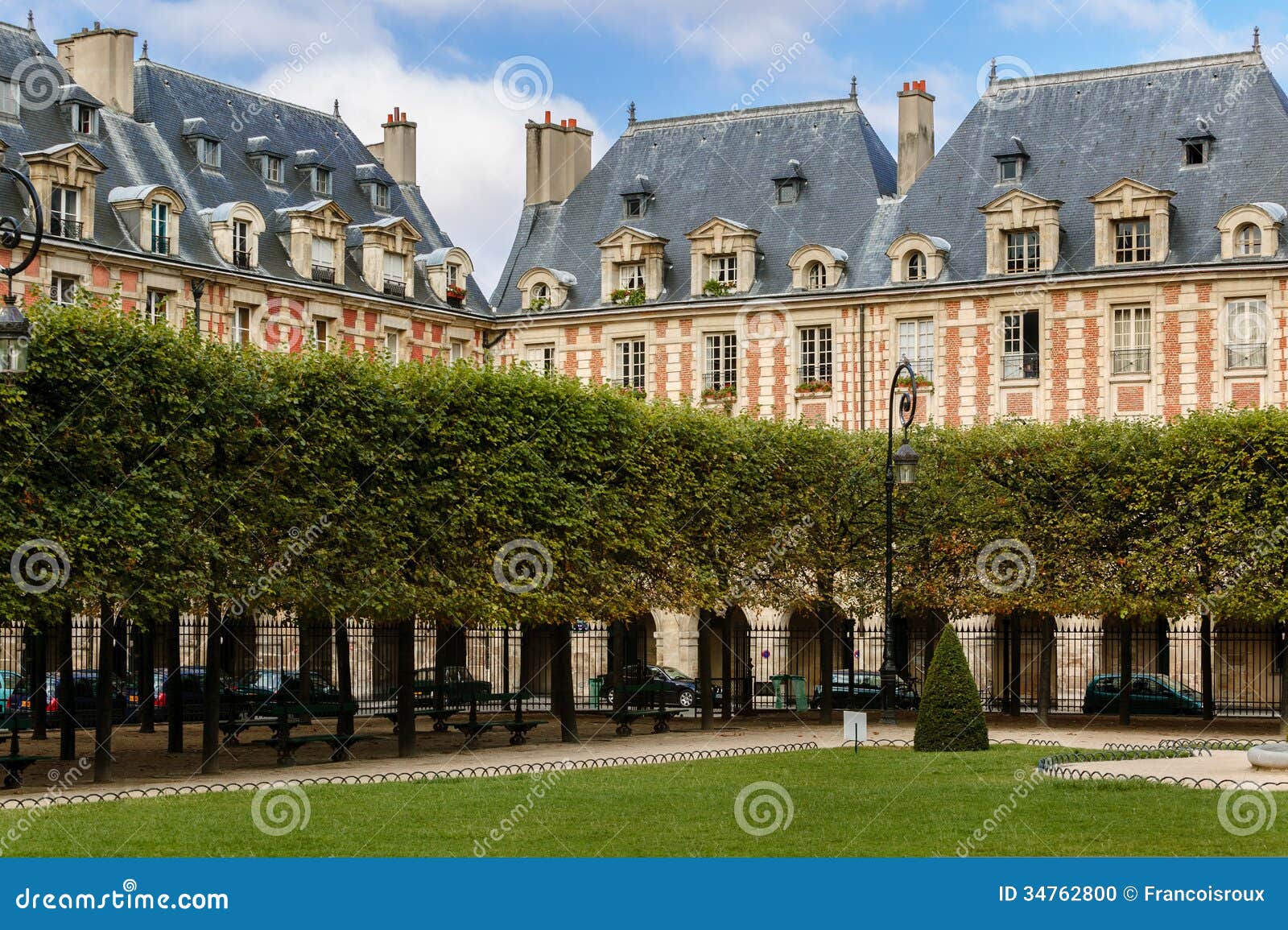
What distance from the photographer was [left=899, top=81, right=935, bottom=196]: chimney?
148 ft

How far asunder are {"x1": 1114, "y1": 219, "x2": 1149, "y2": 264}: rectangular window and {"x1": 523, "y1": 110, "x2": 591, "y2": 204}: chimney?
15.5 m

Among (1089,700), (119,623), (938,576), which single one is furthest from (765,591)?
(119,623)

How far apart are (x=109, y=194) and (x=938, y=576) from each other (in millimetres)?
18980

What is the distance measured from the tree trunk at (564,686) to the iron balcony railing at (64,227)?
1424cm

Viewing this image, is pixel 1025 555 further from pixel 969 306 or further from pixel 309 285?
pixel 309 285

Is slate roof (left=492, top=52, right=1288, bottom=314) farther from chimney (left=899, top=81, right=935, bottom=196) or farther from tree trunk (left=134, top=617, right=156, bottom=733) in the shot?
tree trunk (left=134, top=617, right=156, bottom=733)

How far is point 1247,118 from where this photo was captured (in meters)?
41.2

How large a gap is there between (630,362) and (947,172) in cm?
910

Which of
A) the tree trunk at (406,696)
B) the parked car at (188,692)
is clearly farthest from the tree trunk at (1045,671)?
the parked car at (188,692)

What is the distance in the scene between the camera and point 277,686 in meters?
33.5
